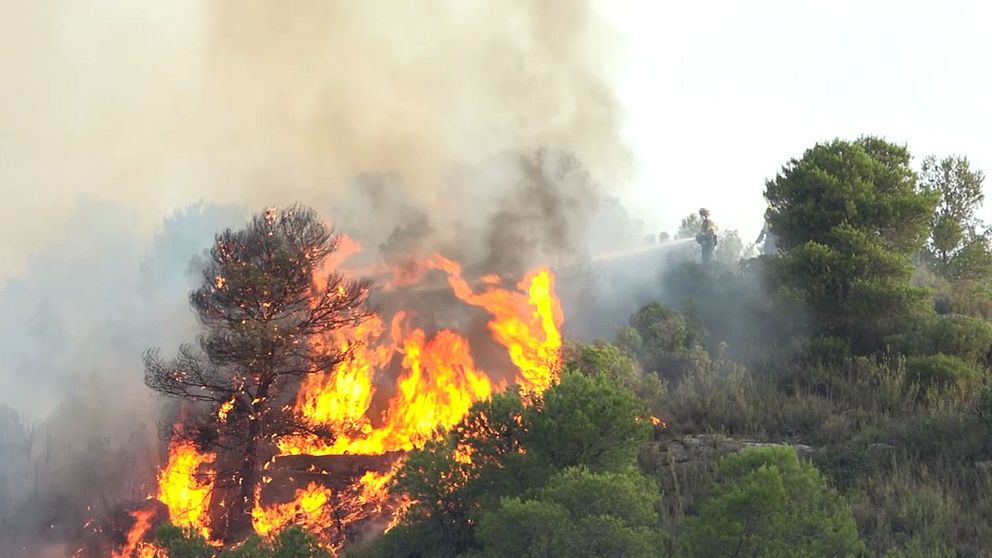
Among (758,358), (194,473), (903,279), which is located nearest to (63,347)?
(194,473)

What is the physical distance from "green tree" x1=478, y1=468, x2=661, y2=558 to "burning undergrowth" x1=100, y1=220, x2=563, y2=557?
408 inches

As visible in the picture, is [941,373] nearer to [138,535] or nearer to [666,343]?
[666,343]

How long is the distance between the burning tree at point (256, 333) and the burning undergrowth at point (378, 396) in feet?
0.94

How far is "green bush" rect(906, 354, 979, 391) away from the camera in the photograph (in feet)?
55.2

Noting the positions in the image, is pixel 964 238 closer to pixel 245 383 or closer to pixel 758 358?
pixel 758 358

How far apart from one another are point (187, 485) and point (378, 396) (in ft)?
21.5

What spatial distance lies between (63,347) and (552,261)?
47.2 m

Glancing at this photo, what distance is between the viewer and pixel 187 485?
75.2ft

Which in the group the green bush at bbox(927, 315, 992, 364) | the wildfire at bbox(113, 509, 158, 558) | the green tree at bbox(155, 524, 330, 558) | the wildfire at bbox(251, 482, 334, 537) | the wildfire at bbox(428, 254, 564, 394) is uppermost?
the wildfire at bbox(428, 254, 564, 394)

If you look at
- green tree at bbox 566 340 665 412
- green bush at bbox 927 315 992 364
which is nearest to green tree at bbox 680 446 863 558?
green tree at bbox 566 340 665 412

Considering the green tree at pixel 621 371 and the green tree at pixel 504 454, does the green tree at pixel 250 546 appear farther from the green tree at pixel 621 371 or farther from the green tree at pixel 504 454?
the green tree at pixel 621 371

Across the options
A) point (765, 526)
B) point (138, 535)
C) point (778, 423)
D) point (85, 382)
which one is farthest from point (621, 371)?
point (85, 382)

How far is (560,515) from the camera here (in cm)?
830

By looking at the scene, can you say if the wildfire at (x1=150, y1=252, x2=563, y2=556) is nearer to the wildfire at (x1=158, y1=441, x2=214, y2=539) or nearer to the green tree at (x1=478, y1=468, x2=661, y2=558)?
the wildfire at (x1=158, y1=441, x2=214, y2=539)
